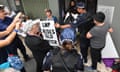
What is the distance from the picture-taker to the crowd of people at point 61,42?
3209 millimetres

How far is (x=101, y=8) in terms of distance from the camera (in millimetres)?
5535

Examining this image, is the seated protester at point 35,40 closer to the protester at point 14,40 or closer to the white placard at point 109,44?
the protester at point 14,40

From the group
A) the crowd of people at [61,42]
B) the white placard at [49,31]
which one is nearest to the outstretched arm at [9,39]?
the crowd of people at [61,42]

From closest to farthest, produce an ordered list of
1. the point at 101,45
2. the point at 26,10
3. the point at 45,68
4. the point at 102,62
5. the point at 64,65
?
the point at 64,65 → the point at 45,68 → the point at 101,45 → the point at 102,62 → the point at 26,10

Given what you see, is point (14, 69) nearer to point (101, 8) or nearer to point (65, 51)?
point (65, 51)

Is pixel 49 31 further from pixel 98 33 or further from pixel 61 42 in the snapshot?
pixel 61 42

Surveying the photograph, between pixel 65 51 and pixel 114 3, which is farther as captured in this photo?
pixel 114 3

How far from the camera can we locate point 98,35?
4242mm

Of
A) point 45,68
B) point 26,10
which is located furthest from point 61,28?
point 26,10

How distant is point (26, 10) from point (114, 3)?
12.3 ft

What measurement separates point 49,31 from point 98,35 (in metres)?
1.54

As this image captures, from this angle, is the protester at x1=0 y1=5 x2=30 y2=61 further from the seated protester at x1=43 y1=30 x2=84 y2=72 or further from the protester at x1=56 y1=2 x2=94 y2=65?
the seated protester at x1=43 y1=30 x2=84 y2=72

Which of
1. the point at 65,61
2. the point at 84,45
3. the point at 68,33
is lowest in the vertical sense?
the point at 84,45

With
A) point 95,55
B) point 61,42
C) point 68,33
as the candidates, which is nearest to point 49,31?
point 68,33
